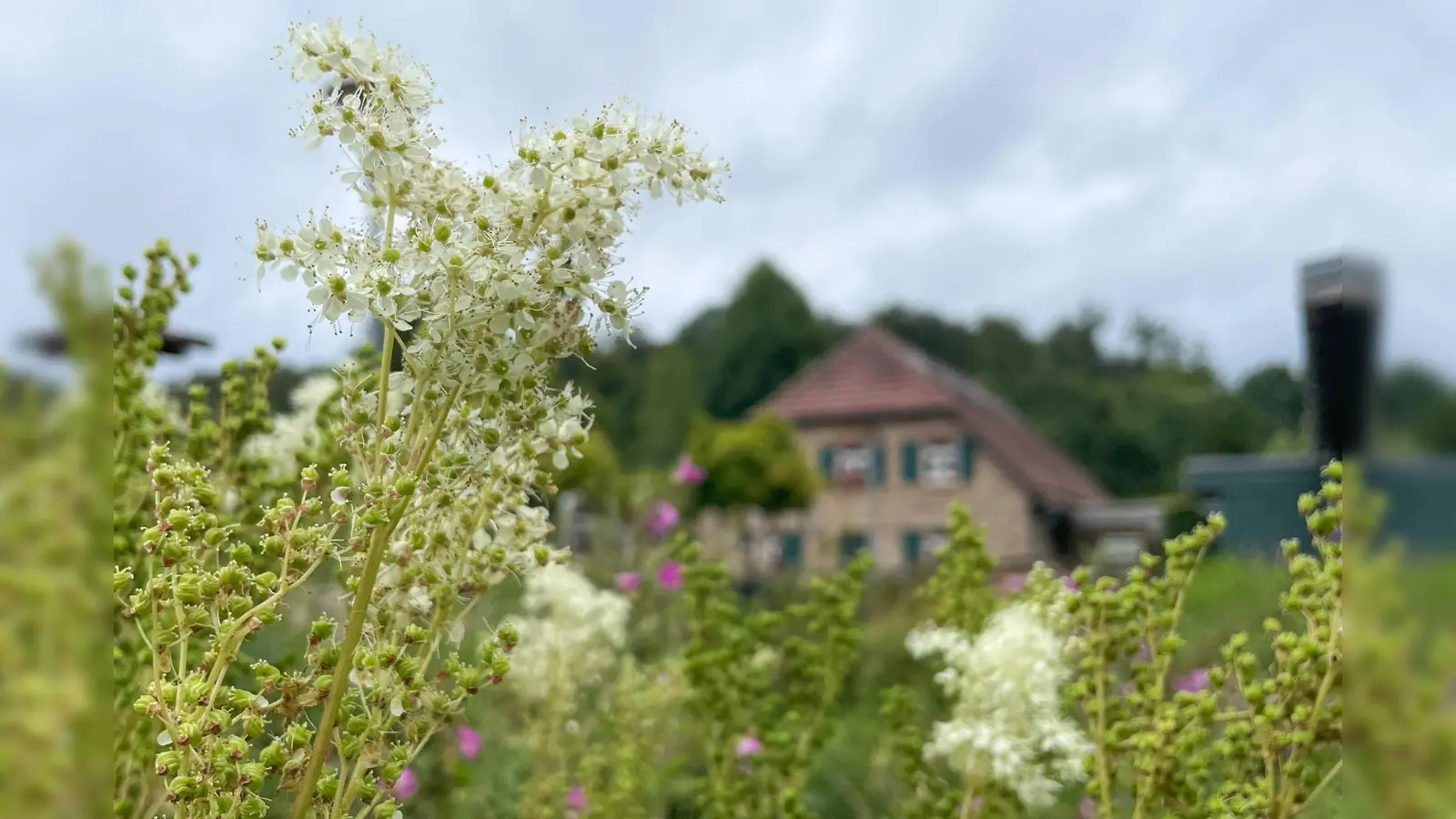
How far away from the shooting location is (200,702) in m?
0.92

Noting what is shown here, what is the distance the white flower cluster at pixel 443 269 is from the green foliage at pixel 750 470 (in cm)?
1898

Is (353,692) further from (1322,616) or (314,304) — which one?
(1322,616)

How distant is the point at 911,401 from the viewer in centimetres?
2502

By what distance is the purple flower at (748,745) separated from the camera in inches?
81.2

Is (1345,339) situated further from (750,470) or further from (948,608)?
(750,470)

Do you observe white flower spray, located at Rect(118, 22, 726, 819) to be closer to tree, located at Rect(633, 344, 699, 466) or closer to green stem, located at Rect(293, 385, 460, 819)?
green stem, located at Rect(293, 385, 460, 819)

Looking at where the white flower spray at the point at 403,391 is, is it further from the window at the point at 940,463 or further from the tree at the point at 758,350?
the tree at the point at 758,350

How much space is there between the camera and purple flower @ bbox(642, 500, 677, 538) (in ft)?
20.8

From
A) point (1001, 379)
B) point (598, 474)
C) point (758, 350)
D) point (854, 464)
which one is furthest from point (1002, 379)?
point (598, 474)

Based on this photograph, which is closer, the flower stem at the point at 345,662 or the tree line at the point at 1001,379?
the flower stem at the point at 345,662

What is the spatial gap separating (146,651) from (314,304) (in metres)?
0.59

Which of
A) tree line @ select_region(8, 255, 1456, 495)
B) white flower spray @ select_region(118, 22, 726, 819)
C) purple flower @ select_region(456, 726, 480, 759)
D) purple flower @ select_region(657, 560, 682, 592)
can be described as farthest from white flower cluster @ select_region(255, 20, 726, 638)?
tree line @ select_region(8, 255, 1456, 495)

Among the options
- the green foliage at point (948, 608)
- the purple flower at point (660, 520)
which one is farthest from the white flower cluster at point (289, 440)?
the purple flower at point (660, 520)

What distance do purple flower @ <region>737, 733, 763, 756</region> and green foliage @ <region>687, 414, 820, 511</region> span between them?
17.8 metres
